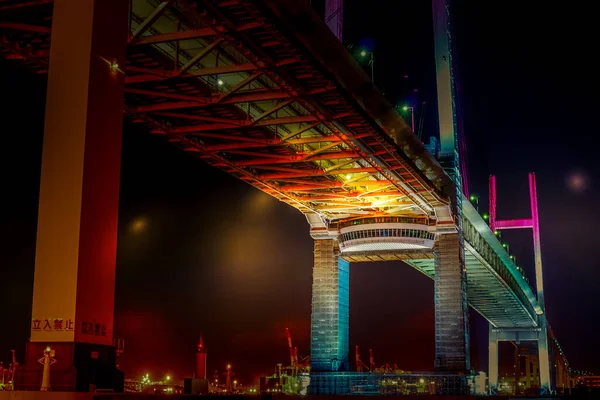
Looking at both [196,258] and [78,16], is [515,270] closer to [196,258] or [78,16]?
[196,258]

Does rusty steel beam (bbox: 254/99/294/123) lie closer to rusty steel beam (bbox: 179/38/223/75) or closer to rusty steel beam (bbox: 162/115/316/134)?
rusty steel beam (bbox: 162/115/316/134)

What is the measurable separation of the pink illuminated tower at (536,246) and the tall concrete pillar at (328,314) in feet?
154

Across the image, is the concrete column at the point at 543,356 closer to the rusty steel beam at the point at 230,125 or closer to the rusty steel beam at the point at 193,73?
the rusty steel beam at the point at 230,125

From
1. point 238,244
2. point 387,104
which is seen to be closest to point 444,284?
point 238,244

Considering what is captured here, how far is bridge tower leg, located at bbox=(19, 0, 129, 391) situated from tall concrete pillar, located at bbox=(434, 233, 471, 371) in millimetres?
42835

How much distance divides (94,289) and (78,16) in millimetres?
5485

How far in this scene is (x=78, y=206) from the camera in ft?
48.8

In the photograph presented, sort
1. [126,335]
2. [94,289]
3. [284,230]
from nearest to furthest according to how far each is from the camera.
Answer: [94,289] → [126,335] → [284,230]

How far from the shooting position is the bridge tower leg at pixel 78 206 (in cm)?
1476

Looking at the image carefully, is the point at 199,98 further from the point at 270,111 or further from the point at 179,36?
the point at 179,36

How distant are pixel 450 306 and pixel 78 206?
4489cm

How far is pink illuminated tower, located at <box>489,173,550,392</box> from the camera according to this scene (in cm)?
10956

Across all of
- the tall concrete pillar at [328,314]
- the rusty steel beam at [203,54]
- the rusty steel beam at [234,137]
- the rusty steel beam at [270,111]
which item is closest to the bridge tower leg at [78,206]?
the rusty steel beam at [203,54]

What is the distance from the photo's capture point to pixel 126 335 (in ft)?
197
